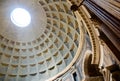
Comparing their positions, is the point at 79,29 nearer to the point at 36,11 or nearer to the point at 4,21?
the point at 36,11

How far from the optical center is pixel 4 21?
55.1 feet

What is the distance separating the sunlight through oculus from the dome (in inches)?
12.2

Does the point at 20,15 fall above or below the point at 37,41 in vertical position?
above

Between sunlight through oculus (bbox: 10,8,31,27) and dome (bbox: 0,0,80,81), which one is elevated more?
sunlight through oculus (bbox: 10,8,31,27)

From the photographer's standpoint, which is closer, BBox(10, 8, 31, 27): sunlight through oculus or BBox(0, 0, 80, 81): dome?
BBox(0, 0, 80, 81): dome

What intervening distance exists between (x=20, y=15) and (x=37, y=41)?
3242 millimetres

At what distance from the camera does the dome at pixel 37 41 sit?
14992mm

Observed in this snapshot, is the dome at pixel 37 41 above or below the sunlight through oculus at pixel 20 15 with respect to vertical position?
below

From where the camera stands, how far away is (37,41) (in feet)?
55.0

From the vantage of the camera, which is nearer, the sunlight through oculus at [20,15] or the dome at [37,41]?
the dome at [37,41]

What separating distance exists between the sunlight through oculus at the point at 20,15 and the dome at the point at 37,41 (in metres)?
0.31

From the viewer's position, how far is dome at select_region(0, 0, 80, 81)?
14992 millimetres

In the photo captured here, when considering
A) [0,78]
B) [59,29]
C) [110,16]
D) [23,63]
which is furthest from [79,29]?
[110,16]

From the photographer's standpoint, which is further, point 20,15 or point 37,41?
point 20,15
